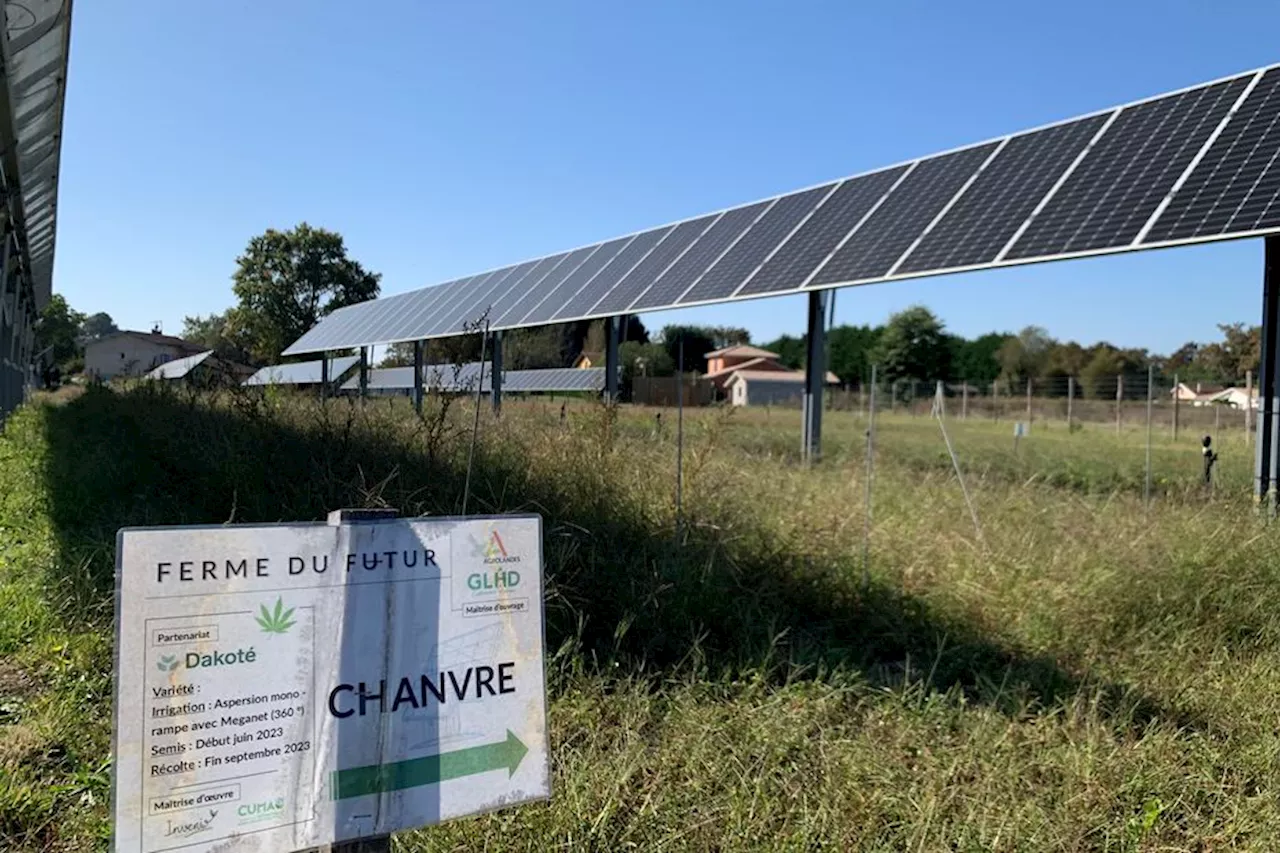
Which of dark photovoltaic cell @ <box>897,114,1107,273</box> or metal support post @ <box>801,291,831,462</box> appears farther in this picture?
metal support post @ <box>801,291,831,462</box>

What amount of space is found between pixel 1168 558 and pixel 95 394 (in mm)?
18915

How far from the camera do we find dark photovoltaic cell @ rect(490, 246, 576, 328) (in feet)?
54.1

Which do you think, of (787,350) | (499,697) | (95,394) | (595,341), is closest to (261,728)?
(499,697)

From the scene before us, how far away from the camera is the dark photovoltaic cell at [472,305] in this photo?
18531mm

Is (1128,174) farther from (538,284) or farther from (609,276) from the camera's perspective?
(538,284)

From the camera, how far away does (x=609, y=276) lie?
15.0 metres

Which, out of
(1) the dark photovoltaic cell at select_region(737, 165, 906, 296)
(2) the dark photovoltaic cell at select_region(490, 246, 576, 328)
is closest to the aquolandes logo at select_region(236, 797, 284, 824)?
(1) the dark photovoltaic cell at select_region(737, 165, 906, 296)

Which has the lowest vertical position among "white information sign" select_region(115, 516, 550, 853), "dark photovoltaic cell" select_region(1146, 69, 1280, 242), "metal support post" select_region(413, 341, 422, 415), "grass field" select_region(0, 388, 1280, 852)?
"grass field" select_region(0, 388, 1280, 852)

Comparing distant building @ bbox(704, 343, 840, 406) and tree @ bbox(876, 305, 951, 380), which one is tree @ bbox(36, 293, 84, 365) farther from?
tree @ bbox(876, 305, 951, 380)

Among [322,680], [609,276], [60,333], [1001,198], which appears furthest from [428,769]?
[60,333]

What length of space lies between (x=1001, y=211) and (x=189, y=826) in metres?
9.32

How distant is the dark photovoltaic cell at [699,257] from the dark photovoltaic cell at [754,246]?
27 cm

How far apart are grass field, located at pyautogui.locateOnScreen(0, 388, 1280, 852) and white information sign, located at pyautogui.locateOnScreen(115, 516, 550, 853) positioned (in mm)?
848

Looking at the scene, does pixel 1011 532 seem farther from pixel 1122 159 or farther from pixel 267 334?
pixel 267 334
